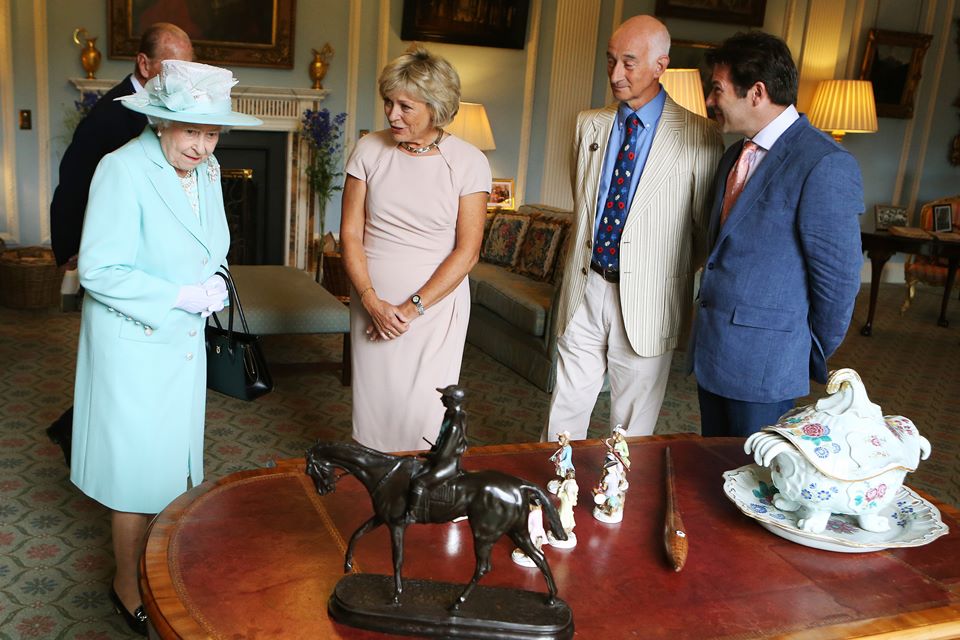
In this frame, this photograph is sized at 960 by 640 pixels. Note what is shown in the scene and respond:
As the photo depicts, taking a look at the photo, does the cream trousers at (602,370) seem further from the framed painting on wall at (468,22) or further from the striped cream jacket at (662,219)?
the framed painting on wall at (468,22)

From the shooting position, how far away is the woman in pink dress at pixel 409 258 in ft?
9.22

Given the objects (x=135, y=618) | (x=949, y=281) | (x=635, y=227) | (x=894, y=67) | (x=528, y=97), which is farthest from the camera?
(x=894, y=67)

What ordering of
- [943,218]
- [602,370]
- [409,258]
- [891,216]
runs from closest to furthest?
1. [409,258]
2. [602,370]
3. [943,218]
4. [891,216]

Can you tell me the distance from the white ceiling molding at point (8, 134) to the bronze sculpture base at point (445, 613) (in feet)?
20.7

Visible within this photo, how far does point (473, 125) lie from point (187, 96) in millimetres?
5319

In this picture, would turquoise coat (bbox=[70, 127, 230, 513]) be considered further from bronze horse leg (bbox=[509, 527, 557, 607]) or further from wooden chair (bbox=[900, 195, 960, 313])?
wooden chair (bbox=[900, 195, 960, 313])

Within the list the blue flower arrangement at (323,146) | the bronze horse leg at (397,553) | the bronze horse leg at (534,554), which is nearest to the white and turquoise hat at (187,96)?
the bronze horse leg at (397,553)

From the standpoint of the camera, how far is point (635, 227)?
3.01m

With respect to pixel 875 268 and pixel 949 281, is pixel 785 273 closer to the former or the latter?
pixel 875 268

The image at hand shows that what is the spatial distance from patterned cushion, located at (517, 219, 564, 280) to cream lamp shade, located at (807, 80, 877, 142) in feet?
12.7

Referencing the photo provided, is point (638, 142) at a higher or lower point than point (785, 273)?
higher

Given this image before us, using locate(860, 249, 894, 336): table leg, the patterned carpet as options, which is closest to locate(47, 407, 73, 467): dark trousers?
the patterned carpet

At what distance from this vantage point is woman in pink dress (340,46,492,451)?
111 inches

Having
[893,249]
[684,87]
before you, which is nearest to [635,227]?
[684,87]
